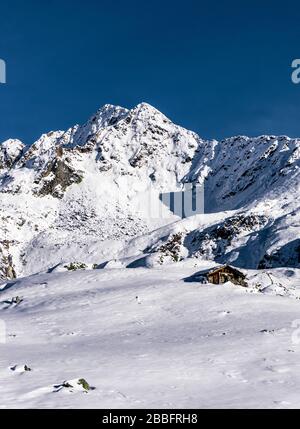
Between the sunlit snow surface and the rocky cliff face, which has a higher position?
the rocky cliff face

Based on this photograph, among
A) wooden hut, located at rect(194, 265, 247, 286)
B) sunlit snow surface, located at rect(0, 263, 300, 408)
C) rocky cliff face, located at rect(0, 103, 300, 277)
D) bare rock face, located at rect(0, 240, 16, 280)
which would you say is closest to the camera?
sunlit snow surface, located at rect(0, 263, 300, 408)

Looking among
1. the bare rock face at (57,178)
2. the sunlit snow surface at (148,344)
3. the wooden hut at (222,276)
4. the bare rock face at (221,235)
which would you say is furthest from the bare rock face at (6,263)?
the wooden hut at (222,276)

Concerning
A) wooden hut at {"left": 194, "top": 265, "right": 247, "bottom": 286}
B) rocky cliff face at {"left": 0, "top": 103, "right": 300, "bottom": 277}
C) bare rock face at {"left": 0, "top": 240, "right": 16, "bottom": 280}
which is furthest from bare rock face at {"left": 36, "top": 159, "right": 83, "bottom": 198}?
wooden hut at {"left": 194, "top": 265, "right": 247, "bottom": 286}

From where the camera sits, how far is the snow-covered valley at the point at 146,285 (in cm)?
1653

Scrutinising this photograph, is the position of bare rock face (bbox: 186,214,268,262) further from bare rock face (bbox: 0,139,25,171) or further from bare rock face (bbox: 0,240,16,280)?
bare rock face (bbox: 0,139,25,171)

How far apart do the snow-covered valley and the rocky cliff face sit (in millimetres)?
413

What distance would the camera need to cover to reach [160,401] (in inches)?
556

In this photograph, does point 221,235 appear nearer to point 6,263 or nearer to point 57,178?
point 6,263

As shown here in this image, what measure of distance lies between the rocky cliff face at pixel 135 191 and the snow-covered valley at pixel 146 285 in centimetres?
41

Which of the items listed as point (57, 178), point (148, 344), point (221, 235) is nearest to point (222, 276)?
point (148, 344)

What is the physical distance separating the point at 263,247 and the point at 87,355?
58057 millimetres

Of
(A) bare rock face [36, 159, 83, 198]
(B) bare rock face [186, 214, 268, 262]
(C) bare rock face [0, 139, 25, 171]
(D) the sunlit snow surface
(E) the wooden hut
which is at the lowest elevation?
(D) the sunlit snow surface

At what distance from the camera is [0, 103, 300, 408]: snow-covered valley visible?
1653 centimetres

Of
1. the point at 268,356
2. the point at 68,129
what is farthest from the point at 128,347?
the point at 68,129
